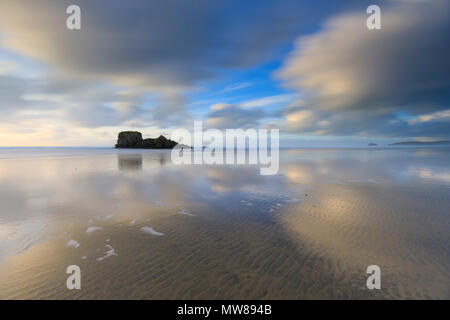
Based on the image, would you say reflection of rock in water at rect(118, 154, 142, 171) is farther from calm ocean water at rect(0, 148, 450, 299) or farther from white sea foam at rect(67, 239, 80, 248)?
white sea foam at rect(67, 239, 80, 248)

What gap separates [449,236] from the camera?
6.66 metres

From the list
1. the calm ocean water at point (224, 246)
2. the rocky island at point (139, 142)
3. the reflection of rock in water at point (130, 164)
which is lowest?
the calm ocean water at point (224, 246)

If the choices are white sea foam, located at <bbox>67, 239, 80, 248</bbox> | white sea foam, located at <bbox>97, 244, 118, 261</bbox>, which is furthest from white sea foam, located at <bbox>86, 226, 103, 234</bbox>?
white sea foam, located at <bbox>97, 244, 118, 261</bbox>

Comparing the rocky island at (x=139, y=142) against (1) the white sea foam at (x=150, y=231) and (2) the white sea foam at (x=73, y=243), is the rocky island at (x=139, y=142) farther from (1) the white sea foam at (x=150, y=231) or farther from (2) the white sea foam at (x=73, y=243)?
(2) the white sea foam at (x=73, y=243)

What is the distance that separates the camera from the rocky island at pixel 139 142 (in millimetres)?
115750

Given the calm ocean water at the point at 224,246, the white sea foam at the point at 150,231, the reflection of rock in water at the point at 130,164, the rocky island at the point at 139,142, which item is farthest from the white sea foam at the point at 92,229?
the rocky island at the point at 139,142

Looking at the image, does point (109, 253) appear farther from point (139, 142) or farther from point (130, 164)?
point (139, 142)

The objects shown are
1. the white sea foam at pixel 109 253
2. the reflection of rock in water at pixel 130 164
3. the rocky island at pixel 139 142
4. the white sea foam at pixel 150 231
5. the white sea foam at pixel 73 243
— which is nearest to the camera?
the white sea foam at pixel 109 253

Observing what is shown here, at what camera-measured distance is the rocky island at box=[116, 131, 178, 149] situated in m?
116

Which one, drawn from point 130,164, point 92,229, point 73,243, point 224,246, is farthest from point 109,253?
point 130,164

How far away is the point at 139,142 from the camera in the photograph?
120 m

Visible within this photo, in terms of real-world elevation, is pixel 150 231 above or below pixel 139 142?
below
